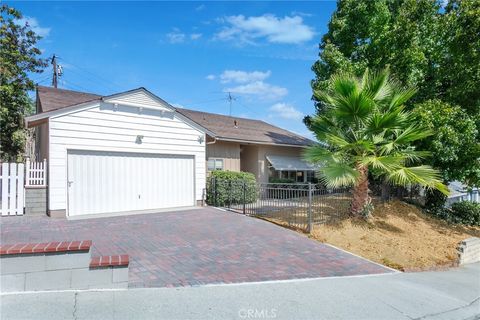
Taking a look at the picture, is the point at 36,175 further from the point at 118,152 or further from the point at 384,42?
the point at 384,42

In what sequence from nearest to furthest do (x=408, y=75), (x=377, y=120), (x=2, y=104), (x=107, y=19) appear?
1. (x=377, y=120)
2. (x=107, y=19)
3. (x=408, y=75)
4. (x=2, y=104)

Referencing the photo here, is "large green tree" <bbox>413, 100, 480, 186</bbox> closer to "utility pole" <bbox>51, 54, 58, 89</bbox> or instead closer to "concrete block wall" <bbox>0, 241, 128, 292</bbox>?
"concrete block wall" <bbox>0, 241, 128, 292</bbox>

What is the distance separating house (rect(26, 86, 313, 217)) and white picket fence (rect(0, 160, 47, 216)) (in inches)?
23.4

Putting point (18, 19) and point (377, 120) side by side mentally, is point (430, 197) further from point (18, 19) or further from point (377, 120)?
point (18, 19)

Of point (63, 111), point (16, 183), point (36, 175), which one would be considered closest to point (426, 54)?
point (63, 111)

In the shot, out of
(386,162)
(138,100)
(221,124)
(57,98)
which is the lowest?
(386,162)

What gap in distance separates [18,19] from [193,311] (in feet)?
75.2

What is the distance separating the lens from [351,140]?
431 inches

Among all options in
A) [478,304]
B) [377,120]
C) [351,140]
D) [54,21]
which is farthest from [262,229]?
[54,21]

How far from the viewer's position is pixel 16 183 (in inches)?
418

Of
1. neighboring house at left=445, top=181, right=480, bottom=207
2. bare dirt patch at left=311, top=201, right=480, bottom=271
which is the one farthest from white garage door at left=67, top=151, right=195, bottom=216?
neighboring house at left=445, top=181, right=480, bottom=207

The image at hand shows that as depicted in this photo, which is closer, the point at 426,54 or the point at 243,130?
the point at 426,54

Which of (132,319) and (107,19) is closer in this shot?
(132,319)

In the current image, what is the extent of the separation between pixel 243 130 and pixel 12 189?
41.0ft
